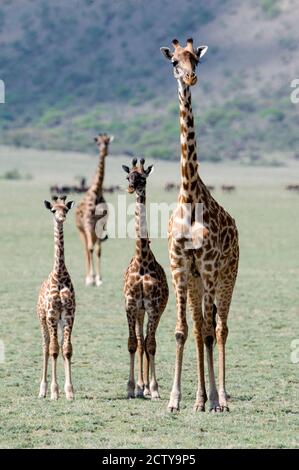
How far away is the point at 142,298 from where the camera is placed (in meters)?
11.1

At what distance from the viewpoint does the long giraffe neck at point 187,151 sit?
410 inches

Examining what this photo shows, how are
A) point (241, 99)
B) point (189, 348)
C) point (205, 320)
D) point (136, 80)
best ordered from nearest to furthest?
1. point (205, 320)
2. point (189, 348)
3. point (241, 99)
4. point (136, 80)

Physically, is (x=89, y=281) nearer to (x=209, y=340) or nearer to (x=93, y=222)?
(x=93, y=222)

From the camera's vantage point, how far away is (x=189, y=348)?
14898 millimetres

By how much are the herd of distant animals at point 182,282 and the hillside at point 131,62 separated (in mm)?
91008

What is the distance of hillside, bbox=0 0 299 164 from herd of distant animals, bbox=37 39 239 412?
91.0 meters

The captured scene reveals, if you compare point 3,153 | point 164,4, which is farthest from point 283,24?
point 3,153

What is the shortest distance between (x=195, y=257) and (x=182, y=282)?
0.23 meters

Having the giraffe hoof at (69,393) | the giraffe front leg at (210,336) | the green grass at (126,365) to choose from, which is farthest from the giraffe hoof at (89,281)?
the giraffe front leg at (210,336)

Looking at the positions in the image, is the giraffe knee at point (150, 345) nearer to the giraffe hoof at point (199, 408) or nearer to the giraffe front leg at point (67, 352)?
the giraffe front leg at point (67, 352)

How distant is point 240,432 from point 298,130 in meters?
89.0

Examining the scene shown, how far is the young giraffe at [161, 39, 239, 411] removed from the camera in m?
10.3

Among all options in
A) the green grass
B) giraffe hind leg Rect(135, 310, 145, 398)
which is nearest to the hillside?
the green grass
